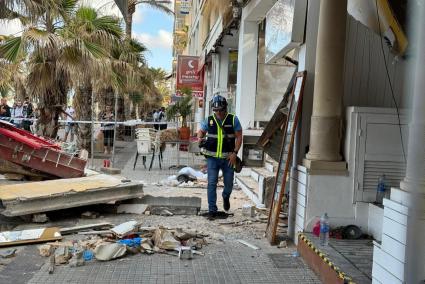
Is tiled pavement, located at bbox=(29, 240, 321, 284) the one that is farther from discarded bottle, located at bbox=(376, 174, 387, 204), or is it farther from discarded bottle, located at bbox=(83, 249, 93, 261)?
discarded bottle, located at bbox=(376, 174, 387, 204)

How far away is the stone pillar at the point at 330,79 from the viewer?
586cm

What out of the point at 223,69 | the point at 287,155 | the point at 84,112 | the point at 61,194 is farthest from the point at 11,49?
the point at 287,155

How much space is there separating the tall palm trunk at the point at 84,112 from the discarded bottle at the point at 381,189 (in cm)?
1165

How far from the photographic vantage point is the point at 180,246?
5.87 meters

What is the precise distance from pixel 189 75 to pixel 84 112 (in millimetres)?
8226

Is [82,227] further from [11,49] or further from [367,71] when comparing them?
[11,49]

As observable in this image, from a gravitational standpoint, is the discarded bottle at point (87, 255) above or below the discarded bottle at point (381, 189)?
below

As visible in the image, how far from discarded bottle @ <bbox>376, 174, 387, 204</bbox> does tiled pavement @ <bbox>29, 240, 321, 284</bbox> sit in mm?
1173

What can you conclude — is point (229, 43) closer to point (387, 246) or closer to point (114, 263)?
point (114, 263)

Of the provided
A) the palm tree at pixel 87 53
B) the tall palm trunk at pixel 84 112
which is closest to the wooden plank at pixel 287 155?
the palm tree at pixel 87 53

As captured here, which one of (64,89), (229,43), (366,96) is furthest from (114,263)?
(229,43)

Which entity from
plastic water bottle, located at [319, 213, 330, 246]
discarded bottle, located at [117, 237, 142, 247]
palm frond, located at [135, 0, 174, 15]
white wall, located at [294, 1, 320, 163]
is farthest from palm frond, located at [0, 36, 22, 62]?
palm frond, located at [135, 0, 174, 15]

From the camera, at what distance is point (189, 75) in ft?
78.1

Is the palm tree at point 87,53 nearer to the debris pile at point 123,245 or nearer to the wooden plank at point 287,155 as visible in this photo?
the debris pile at point 123,245
